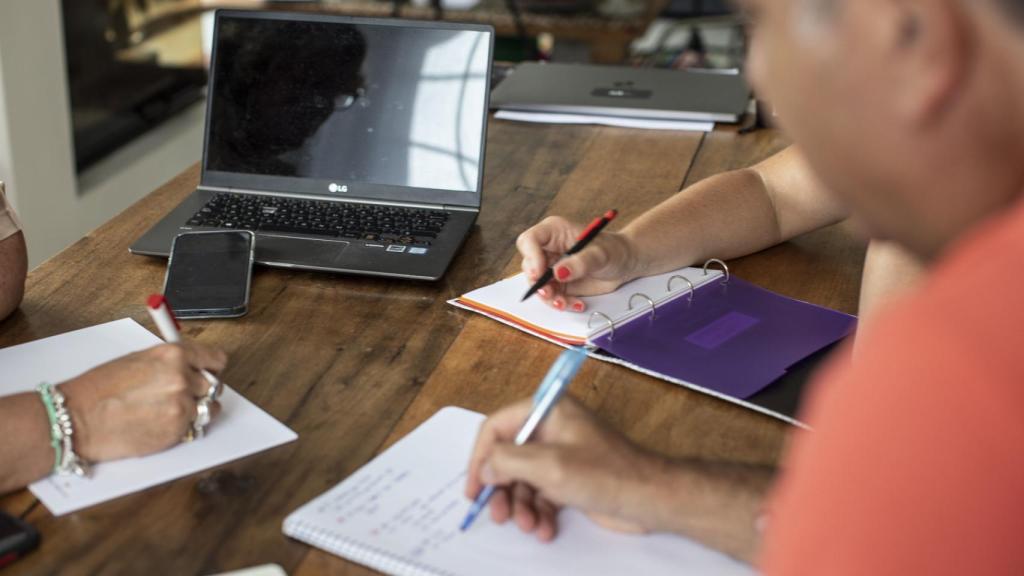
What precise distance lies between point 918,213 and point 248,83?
1.14 meters

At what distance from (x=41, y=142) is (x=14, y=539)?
222cm

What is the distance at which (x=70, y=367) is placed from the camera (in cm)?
114

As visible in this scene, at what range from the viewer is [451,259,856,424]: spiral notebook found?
1.14 m

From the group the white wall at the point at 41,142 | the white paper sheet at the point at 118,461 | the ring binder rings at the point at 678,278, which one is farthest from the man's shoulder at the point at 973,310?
the white wall at the point at 41,142

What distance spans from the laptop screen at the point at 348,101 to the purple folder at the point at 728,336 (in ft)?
1.24

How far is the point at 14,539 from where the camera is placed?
87cm

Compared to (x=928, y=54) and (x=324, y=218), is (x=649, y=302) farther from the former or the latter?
(x=928, y=54)

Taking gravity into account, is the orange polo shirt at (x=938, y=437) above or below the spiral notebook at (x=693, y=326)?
above

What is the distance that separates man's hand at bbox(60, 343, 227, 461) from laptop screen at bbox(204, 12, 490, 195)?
566 millimetres

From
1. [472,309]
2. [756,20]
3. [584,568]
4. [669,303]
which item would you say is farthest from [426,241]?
[756,20]

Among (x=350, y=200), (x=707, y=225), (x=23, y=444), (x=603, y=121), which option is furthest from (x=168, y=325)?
(x=603, y=121)

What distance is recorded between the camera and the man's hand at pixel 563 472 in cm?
87

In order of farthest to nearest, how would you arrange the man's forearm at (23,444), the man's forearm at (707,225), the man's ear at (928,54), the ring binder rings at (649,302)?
the man's forearm at (707,225), the ring binder rings at (649,302), the man's forearm at (23,444), the man's ear at (928,54)

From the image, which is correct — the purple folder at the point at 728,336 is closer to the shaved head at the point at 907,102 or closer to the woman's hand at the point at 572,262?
the woman's hand at the point at 572,262
